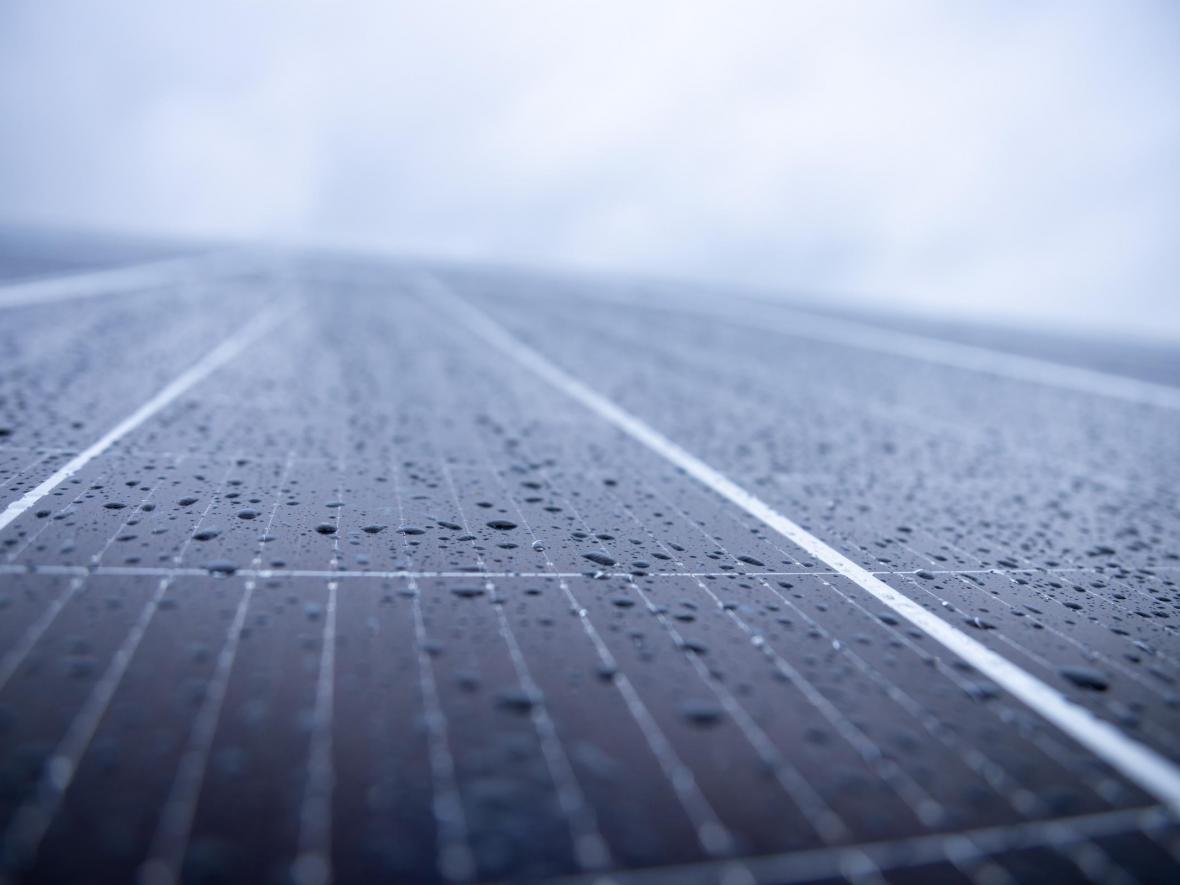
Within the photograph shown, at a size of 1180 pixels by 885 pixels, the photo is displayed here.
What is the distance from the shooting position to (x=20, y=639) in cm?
153

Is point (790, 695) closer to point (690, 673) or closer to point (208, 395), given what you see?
point (690, 673)

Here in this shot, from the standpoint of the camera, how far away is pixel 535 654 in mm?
1689

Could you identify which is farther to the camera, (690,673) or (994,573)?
(994,573)

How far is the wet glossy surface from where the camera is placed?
118 centimetres

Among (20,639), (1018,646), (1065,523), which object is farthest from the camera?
(1065,523)

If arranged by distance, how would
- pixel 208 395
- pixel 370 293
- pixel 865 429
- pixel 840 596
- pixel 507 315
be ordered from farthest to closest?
pixel 370 293
pixel 507 315
pixel 865 429
pixel 208 395
pixel 840 596

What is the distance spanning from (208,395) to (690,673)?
317 centimetres

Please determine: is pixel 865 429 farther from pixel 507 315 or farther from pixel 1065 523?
pixel 507 315

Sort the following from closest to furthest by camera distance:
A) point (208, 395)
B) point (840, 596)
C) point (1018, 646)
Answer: point (1018, 646)
point (840, 596)
point (208, 395)

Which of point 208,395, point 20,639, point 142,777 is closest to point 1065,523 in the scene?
point 142,777

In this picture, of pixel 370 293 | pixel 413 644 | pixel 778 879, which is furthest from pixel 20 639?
pixel 370 293

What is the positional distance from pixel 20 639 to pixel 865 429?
13.8ft

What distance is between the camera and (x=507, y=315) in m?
8.74

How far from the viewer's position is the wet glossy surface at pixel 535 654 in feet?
3.86
